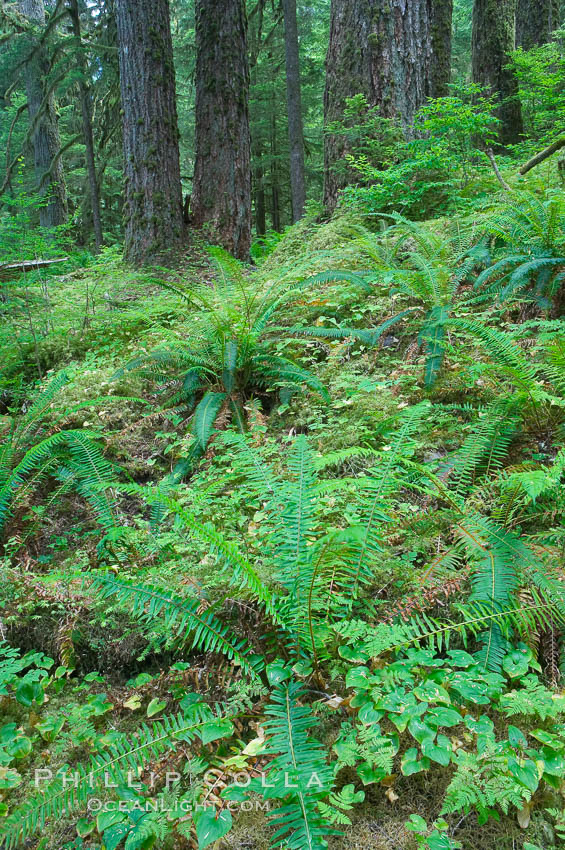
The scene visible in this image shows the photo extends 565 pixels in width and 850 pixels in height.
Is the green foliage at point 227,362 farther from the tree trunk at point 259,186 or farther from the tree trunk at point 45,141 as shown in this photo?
the tree trunk at point 259,186

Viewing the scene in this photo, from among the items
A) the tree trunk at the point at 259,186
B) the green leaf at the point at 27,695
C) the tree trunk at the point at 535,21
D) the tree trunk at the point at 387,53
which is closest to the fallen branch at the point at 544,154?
the tree trunk at the point at 387,53

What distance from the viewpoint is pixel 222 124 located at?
22.2ft

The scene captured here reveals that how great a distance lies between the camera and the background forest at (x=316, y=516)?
1.40m

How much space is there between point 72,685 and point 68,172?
54.7ft

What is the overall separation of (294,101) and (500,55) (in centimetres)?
399

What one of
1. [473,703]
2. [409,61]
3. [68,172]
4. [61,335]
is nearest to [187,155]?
[68,172]

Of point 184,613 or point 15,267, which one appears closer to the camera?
point 184,613

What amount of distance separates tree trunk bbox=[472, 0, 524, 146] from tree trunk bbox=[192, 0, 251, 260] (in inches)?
185

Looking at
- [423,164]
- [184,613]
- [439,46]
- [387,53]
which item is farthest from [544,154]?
[184,613]

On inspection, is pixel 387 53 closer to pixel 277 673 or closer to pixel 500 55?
pixel 500 55

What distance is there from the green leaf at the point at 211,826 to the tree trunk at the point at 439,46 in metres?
6.63

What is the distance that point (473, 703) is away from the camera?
153 centimetres

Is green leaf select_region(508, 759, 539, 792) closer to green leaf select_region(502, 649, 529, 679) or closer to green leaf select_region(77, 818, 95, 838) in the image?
green leaf select_region(502, 649, 529, 679)

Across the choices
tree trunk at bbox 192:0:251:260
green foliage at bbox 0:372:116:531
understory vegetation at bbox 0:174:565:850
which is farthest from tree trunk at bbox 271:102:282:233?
green foliage at bbox 0:372:116:531
